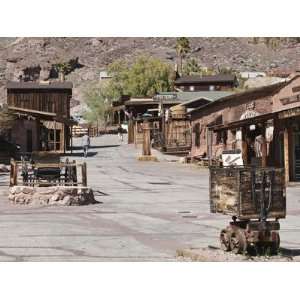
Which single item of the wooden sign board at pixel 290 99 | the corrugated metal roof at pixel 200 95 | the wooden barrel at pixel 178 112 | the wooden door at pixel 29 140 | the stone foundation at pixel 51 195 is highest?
the corrugated metal roof at pixel 200 95

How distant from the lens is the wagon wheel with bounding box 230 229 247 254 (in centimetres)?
974

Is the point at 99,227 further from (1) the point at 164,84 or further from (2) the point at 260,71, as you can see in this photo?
(1) the point at 164,84

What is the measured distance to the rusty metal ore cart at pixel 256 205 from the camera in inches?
382

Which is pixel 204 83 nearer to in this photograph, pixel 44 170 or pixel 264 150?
pixel 264 150

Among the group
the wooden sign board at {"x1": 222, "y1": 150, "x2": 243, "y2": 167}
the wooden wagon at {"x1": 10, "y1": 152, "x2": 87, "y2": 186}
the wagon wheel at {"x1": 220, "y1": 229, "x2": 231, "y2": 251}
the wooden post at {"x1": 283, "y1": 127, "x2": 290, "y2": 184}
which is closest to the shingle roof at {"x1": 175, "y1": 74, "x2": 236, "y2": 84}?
the wooden post at {"x1": 283, "y1": 127, "x2": 290, "y2": 184}

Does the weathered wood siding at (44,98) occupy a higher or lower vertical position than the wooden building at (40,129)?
higher

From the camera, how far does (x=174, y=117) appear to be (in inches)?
1588

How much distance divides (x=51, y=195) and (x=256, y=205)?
833cm

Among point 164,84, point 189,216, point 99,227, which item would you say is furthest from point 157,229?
point 164,84

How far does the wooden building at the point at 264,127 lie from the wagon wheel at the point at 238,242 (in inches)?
510

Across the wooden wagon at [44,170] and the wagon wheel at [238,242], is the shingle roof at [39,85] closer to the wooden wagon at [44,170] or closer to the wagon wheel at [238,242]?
the wooden wagon at [44,170]

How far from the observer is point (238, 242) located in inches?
387

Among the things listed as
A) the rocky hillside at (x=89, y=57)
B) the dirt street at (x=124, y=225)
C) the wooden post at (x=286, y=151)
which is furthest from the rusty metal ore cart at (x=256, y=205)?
the rocky hillside at (x=89, y=57)

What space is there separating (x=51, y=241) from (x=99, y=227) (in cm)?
191
